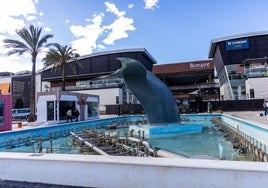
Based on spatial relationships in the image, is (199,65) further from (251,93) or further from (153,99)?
(153,99)

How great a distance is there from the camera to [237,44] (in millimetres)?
46062

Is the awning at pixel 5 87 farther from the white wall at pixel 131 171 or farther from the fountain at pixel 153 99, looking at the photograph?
the white wall at pixel 131 171

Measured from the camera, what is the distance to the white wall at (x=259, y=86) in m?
37.4

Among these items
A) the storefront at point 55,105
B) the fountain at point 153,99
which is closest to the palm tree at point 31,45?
the storefront at point 55,105

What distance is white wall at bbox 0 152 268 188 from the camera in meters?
3.32

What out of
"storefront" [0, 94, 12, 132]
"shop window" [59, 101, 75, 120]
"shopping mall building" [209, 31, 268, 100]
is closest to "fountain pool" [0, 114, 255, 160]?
Answer: "storefront" [0, 94, 12, 132]

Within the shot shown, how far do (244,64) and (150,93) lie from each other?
30493 millimetres

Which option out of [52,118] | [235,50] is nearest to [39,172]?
[52,118]

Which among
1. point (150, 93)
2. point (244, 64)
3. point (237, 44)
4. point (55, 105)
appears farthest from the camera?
point (237, 44)

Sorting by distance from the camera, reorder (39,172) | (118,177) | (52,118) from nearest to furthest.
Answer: (118,177), (39,172), (52,118)

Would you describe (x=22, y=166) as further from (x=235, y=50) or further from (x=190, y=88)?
(x=190, y=88)

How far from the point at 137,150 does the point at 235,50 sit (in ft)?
140

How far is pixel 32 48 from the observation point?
28047 mm

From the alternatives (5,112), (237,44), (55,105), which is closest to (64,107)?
(55,105)
